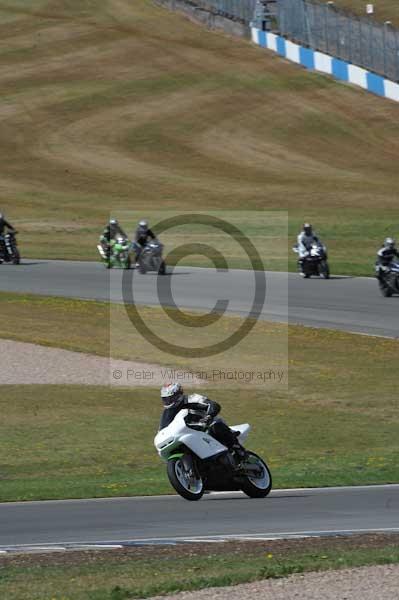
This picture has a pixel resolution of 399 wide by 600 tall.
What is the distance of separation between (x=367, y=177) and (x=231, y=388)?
34.1m

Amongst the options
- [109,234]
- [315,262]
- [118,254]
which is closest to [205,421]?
[315,262]

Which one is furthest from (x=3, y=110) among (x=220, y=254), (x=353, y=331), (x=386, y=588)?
(x=386, y=588)

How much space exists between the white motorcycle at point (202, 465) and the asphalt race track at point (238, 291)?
14.1 m

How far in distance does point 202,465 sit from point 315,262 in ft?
74.8

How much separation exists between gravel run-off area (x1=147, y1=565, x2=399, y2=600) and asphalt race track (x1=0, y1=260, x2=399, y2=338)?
18.4 meters

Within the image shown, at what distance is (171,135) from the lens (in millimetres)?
62625

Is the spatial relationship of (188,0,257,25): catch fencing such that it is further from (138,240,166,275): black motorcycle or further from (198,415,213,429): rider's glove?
(198,415,213,429): rider's glove

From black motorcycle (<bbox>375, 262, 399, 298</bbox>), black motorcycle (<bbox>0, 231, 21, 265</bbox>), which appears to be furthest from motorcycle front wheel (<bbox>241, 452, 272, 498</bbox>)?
black motorcycle (<bbox>0, 231, 21, 265</bbox>)

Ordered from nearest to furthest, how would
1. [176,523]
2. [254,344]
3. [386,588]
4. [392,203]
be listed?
[386,588], [176,523], [254,344], [392,203]

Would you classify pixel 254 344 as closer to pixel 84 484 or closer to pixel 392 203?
pixel 84 484

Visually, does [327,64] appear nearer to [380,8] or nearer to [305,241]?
[380,8]

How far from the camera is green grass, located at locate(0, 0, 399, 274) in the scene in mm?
52156

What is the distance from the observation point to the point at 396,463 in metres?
16.9

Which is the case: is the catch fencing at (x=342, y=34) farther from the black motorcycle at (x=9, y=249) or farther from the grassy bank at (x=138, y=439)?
the grassy bank at (x=138, y=439)
